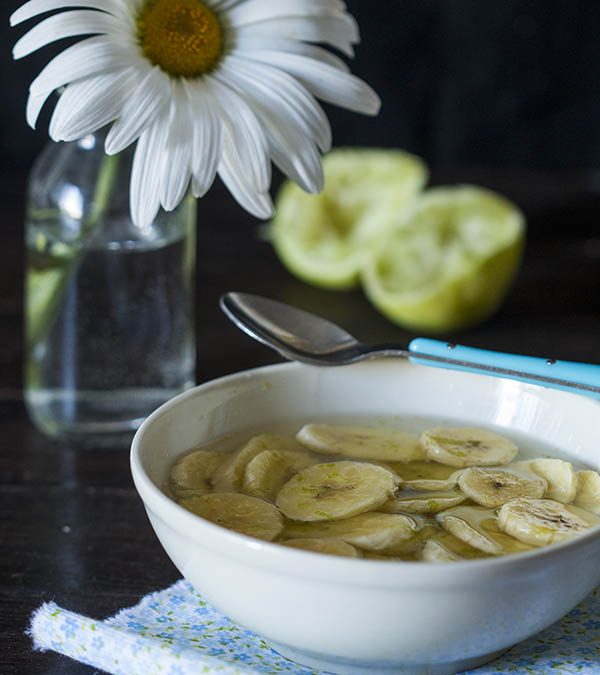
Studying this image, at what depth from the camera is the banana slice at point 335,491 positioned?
2.03 feet

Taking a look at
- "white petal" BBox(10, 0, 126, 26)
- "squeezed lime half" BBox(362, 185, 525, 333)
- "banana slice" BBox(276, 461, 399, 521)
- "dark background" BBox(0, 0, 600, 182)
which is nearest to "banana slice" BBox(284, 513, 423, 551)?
"banana slice" BBox(276, 461, 399, 521)

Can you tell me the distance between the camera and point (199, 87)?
2.54ft

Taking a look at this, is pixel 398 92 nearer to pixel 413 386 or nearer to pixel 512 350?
pixel 512 350

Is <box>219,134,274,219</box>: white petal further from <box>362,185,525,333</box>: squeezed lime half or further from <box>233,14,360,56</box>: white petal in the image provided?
<box>362,185,525,333</box>: squeezed lime half

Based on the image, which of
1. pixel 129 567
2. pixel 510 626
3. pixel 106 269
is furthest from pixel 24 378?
pixel 510 626

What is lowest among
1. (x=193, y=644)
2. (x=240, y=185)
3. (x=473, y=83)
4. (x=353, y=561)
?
(x=193, y=644)

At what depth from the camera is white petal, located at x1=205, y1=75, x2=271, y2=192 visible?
2.47 ft

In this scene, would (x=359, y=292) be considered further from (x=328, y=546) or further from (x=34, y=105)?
(x=328, y=546)

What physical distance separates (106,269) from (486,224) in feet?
1.76

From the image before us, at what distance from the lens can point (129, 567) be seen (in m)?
0.77

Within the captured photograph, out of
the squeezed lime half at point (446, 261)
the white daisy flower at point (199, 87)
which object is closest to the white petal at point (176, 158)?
the white daisy flower at point (199, 87)

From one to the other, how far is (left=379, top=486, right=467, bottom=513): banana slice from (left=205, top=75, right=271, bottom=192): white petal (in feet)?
0.75

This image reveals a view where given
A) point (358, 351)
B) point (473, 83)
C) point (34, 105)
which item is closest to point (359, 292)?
point (358, 351)

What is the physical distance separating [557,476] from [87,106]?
1.20ft
